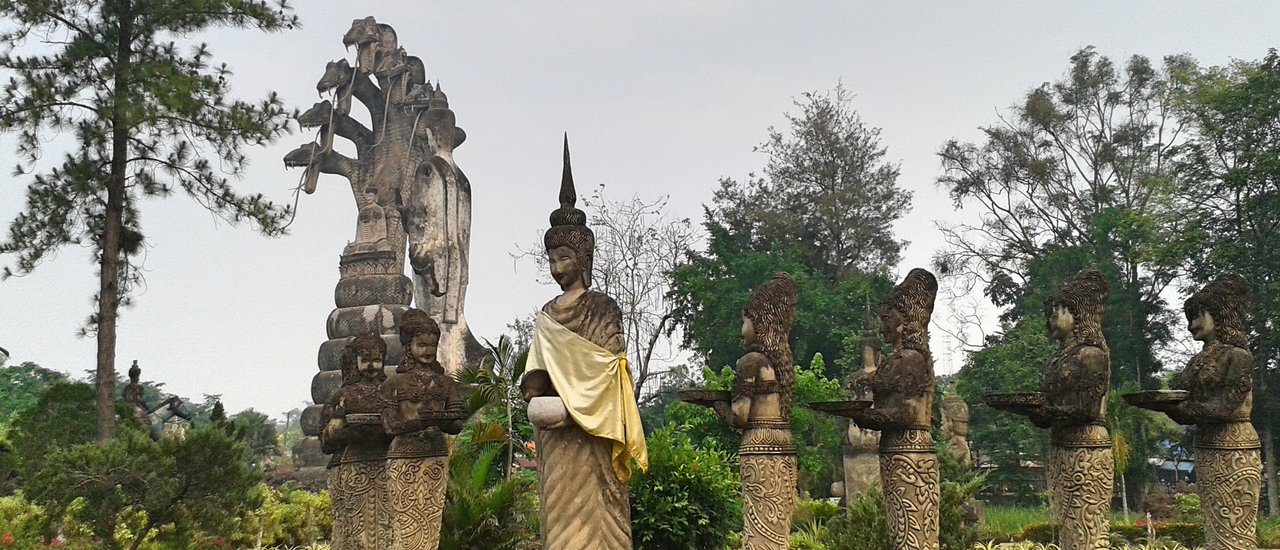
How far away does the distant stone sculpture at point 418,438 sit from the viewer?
7.89 meters

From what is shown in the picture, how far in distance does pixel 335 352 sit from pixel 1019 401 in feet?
48.4

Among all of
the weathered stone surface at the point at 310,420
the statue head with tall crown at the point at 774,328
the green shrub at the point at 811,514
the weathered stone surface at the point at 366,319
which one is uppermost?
the weathered stone surface at the point at 366,319

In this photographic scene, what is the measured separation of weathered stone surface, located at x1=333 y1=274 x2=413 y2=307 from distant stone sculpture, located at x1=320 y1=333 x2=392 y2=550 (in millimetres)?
11496

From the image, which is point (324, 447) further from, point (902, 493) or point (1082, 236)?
point (1082, 236)

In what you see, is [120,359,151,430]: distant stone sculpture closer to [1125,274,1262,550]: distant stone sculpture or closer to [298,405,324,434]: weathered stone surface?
[298,405,324,434]: weathered stone surface

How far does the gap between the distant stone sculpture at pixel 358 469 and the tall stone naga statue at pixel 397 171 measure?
1192 centimetres

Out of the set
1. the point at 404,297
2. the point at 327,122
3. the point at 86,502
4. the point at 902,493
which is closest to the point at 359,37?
the point at 327,122

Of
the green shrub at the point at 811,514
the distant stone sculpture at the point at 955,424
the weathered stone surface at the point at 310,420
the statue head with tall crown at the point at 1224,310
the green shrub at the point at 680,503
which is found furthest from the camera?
the weathered stone surface at the point at 310,420

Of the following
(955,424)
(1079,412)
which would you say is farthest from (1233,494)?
(955,424)

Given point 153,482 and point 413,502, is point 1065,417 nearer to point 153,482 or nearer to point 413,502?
point 413,502

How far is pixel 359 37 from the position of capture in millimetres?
21359

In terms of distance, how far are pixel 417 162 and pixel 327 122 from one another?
199 cm

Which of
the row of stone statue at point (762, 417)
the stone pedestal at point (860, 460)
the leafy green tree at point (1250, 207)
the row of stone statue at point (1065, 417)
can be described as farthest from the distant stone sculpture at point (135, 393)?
the leafy green tree at point (1250, 207)

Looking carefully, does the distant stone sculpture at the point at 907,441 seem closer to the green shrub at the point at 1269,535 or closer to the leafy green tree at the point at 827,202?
the green shrub at the point at 1269,535
